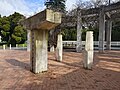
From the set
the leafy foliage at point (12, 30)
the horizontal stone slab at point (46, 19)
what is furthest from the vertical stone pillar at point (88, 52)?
the leafy foliage at point (12, 30)

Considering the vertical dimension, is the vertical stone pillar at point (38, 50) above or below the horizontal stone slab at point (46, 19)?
below

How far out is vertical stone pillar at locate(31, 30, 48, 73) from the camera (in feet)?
23.2

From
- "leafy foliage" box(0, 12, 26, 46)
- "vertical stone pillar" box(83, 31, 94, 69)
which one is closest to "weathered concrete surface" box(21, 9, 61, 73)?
"vertical stone pillar" box(83, 31, 94, 69)

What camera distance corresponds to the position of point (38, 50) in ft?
23.5

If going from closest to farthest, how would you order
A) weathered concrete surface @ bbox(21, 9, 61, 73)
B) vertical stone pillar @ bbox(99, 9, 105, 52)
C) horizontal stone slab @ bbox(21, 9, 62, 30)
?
horizontal stone slab @ bbox(21, 9, 62, 30), weathered concrete surface @ bbox(21, 9, 61, 73), vertical stone pillar @ bbox(99, 9, 105, 52)

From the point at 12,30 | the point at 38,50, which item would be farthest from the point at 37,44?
the point at 12,30

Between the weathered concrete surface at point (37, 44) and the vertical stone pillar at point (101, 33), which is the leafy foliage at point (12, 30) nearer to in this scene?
the vertical stone pillar at point (101, 33)

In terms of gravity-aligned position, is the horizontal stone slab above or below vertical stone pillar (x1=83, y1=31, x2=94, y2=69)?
above

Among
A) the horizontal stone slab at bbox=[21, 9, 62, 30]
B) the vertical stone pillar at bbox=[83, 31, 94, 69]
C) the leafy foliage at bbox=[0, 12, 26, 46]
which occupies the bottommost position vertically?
the vertical stone pillar at bbox=[83, 31, 94, 69]

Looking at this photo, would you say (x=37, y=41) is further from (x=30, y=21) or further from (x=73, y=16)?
(x=73, y=16)

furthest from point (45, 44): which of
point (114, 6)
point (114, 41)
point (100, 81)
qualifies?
point (114, 41)

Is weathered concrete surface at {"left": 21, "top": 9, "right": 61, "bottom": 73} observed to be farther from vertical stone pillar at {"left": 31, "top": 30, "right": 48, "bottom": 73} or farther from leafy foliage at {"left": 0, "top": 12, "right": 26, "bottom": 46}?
leafy foliage at {"left": 0, "top": 12, "right": 26, "bottom": 46}

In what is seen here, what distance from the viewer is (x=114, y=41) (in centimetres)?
2492

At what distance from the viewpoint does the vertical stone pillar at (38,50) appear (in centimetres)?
708
